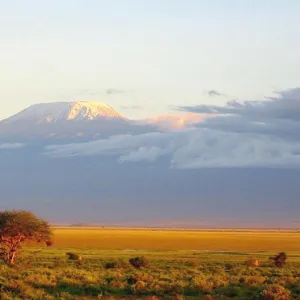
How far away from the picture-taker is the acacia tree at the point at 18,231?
1919 inches

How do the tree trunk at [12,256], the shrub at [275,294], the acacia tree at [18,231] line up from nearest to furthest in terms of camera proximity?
1. the shrub at [275,294]
2. the tree trunk at [12,256]
3. the acacia tree at [18,231]

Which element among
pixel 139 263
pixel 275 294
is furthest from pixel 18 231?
pixel 275 294

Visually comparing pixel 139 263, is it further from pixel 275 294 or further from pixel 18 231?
pixel 275 294

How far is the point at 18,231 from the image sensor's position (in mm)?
49000

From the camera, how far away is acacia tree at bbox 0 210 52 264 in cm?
4873

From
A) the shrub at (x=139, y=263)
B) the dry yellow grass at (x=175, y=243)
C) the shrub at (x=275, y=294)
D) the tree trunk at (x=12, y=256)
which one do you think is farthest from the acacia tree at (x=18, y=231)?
the dry yellow grass at (x=175, y=243)

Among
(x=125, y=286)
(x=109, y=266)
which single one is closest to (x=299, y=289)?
(x=125, y=286)

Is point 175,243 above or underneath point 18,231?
underneath

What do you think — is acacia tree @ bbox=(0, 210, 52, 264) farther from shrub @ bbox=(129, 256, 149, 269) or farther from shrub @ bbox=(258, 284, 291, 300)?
shrub @ bbox=(258, 284, 291, 300)

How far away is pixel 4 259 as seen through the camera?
1845 inches

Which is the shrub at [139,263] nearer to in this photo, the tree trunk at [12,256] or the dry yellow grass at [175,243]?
the tree trunk at [12,256]

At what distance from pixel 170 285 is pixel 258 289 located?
12.8 ft

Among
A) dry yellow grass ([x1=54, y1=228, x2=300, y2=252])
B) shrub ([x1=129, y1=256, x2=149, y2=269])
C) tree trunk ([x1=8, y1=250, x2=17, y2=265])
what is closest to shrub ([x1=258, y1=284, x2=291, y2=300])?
shrub ([x1=129, y1=256, x2=149, y2=269])

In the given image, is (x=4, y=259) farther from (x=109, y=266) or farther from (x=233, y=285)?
(x=233, y=285)
